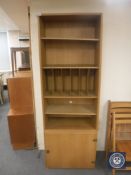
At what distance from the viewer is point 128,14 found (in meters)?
1.84

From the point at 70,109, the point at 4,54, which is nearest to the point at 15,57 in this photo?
the point at 70,109

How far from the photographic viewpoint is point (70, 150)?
1958mm

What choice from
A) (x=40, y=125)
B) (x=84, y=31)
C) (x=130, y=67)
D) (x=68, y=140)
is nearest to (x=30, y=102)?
(x=40, y=125)

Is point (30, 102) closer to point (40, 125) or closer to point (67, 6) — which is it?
point (40, 125)

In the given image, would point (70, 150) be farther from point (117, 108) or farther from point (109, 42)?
point (109, 42)

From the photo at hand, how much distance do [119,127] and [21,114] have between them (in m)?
1.48

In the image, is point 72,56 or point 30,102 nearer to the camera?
point 72,56

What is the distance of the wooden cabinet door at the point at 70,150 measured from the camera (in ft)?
6.24

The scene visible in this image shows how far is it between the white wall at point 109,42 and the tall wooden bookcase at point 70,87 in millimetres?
140

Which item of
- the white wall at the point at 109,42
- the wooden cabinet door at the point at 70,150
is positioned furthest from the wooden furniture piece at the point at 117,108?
the wooden cabinet door at the point at 70,150

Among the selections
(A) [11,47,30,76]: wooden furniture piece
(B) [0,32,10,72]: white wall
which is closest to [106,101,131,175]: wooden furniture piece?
(A) [11,47,30,76]: wooden furniture piece

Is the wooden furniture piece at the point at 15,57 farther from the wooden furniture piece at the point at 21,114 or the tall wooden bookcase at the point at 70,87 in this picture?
the tall wooden bookcase at the point at 70,87

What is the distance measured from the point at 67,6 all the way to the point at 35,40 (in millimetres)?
571

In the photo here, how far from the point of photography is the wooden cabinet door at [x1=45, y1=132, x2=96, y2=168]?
1.90 meters
